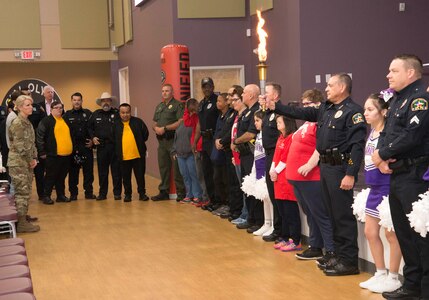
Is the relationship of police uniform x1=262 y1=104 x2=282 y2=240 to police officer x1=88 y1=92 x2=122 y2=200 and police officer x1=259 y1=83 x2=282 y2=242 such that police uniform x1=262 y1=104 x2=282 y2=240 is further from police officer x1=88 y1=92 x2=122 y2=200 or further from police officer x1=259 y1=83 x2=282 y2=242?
police officer x1=88 y1=92 x2=122 y2=200

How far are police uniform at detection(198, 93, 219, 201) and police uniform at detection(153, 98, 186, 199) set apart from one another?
788mm

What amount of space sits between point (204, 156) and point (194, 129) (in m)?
0.50

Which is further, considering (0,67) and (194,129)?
(0,67)

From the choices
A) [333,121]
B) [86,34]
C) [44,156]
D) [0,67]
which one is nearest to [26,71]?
[0,67]

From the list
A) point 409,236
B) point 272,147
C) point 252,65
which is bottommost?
point 409,236

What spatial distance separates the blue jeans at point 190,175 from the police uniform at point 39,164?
2165 millimetres

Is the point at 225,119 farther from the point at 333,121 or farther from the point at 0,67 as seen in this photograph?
the point at 0,67

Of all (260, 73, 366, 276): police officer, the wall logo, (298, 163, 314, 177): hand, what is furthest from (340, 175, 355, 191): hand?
the wall logo

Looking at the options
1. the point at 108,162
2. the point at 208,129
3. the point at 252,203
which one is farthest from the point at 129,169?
the point at 252,203

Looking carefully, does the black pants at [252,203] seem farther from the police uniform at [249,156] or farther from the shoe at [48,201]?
the shoe at [48,201]

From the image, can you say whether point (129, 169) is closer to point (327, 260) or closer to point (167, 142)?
point (167, 142)

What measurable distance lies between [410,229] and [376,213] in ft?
1.44

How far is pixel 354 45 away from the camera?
8797 millimetres

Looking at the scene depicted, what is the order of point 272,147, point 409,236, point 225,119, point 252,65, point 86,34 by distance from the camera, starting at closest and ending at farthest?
point 409,236 → point 272,147 → point 225,119 → point 252,65 → point 86,34
